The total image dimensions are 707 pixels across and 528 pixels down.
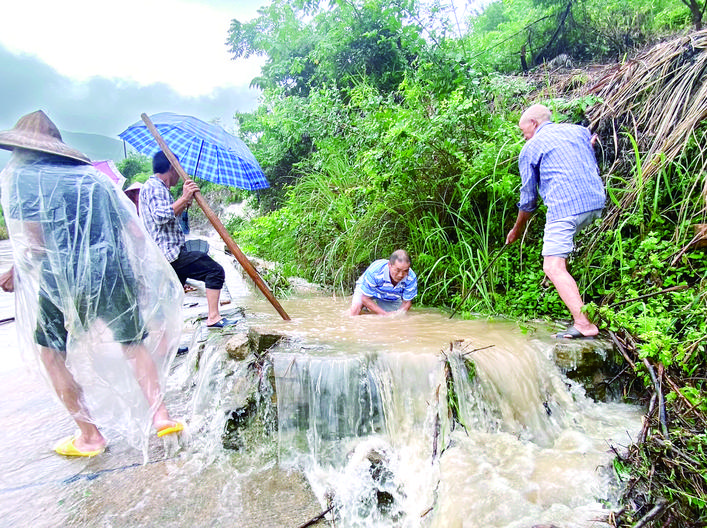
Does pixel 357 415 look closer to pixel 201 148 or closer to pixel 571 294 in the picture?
pixel 571 294

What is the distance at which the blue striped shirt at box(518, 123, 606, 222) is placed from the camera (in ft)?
9.02

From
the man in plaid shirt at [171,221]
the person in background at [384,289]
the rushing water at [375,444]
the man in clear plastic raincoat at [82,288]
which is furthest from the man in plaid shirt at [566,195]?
the man in clear plastic raincoat at [82,288]

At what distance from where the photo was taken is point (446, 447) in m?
2.23

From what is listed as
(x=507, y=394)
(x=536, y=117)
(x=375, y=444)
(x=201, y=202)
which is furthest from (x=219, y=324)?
(x=536, y=117)

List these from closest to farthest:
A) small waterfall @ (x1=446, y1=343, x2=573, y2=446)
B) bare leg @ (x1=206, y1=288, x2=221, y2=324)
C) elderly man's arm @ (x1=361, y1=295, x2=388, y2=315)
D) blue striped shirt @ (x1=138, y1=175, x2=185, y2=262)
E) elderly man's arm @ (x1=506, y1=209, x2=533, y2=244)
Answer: small waterfall @ (x1=446, y1=343, x2=573, y2=446) → blue striped shirt @ (x1=138, y1=175, x2=185, y2=262) → elderly man's arm @ (x1=506, y1=209, x2=533, y2=244) → bare leg @ (x1=206, y1=288, x2=221, y2=324) → elderly man's arm @ (x1=361, y1=295, x2=388, y2=315)

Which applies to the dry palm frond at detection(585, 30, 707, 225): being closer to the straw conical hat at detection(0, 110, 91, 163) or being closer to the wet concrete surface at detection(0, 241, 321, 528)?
the wet concrete surface at detection(0, 241, 321, 528)

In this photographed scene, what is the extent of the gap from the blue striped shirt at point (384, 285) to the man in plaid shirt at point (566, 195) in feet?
4.05

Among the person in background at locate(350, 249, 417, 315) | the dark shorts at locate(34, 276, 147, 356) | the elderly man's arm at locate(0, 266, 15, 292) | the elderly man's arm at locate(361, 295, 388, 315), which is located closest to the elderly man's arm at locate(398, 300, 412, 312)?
the person in background at locate(350, 249, 417, 315)

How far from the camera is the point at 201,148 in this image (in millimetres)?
3389

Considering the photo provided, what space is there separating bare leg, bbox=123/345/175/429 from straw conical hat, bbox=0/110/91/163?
1.04 metres

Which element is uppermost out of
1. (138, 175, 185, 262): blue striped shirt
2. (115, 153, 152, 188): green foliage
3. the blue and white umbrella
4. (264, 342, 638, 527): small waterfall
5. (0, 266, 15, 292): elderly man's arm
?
(115, 153, 152, 188): green foliage

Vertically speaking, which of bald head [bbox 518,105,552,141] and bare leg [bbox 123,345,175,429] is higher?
bald head [bbox 518,105,552,141]

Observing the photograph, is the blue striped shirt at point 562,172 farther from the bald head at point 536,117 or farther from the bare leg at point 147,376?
the bare leg at point 147,376

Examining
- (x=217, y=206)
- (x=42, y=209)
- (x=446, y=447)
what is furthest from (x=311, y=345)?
(x=217, y=206)
